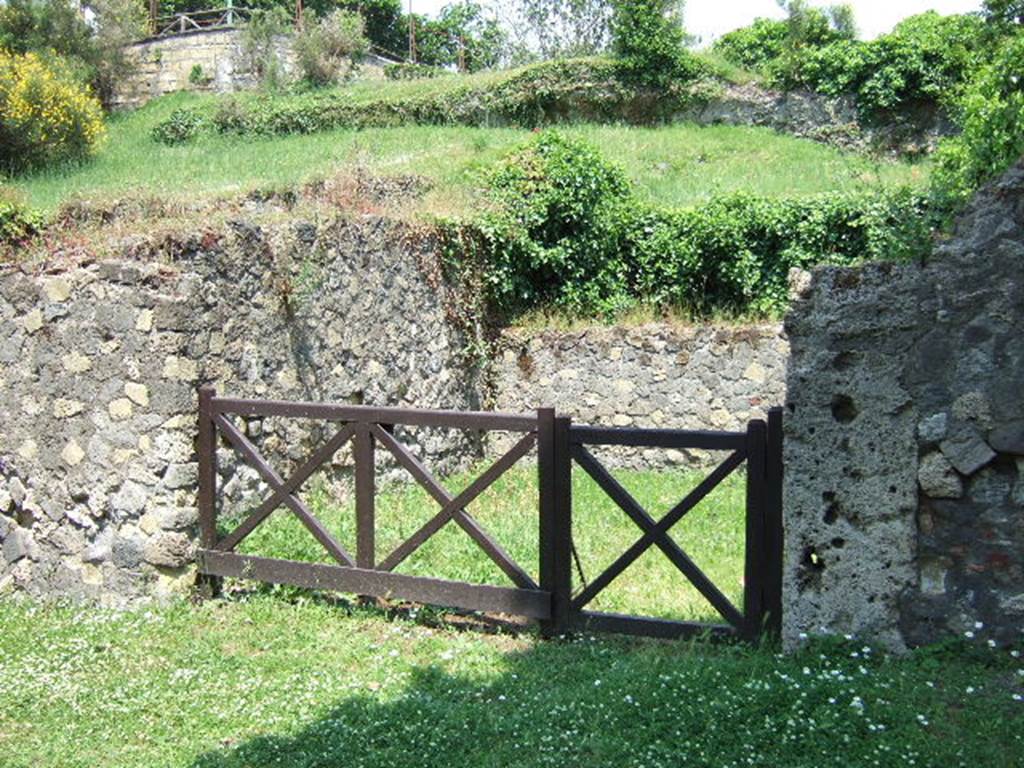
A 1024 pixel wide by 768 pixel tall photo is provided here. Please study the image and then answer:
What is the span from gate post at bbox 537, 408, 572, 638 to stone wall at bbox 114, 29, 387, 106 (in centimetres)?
2710

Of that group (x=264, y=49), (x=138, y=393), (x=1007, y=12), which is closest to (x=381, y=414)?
(x=138, y=393)

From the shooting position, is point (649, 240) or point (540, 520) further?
point (649, 240)

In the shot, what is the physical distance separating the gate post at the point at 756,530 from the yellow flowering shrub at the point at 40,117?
1928 centimetres

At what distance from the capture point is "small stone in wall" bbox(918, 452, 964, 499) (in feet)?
15.3

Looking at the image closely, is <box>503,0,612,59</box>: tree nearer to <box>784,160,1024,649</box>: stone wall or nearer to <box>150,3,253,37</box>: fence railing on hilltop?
<box>150,3,253,37</box>: fence railing on hilltop

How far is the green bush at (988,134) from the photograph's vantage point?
307 inches

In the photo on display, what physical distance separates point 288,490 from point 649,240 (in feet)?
27.0

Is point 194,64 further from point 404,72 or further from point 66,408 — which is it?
point 66,408

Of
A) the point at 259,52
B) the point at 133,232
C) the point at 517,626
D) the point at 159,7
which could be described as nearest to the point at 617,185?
the point at 133,232

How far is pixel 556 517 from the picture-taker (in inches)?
223

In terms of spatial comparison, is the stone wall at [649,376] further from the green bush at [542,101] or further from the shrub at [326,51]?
the shrub at [326,51]

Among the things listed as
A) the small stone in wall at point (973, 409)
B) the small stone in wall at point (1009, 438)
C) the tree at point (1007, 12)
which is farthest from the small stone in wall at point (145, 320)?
the tree at point (1007, 12)

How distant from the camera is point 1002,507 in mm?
4602

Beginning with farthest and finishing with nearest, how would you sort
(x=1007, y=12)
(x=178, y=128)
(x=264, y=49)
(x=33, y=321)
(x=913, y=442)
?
(x=264, y=49)
(x=178, y=128)
(x=1007, y=12)
(x=33, y=321)
(x=913, y=442)
